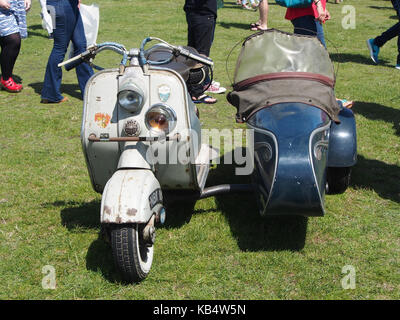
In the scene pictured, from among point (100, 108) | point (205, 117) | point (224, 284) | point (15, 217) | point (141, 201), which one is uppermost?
point (100, 108)

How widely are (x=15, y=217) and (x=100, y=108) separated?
132 cm

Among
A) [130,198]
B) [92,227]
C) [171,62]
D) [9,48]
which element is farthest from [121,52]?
[9,48]

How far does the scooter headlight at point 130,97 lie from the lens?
2922 mm

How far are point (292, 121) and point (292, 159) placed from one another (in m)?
0.29

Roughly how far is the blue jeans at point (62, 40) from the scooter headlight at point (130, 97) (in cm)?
380

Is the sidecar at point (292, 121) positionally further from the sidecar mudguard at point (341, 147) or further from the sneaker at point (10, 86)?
the sneaker at point (10, 86)

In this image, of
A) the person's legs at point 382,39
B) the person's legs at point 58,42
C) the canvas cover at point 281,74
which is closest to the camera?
the canvas cover at point 281,74

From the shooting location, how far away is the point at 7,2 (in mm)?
6453

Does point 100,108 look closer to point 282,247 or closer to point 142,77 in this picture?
point 142,77

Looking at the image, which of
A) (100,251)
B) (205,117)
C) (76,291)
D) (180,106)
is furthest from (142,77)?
(205,117)

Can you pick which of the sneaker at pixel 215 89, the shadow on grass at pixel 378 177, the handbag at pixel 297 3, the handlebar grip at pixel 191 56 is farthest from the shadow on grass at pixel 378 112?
the handlebar grip at pixel 191 56
